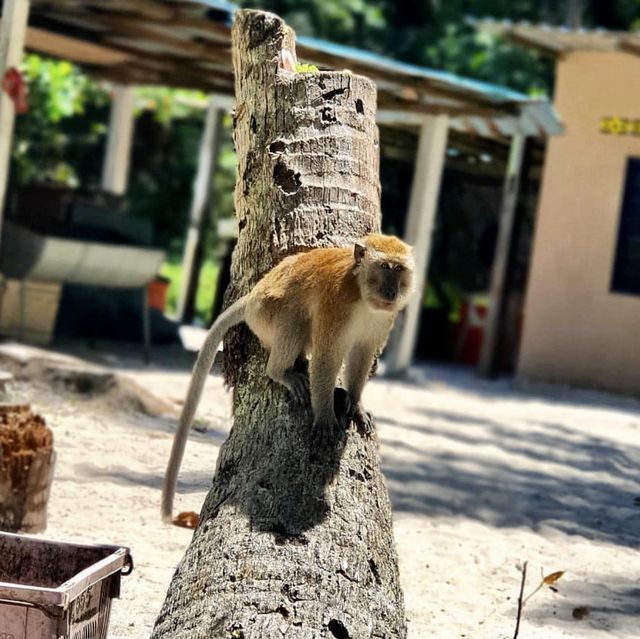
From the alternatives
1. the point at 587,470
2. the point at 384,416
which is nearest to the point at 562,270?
the point at 384,416

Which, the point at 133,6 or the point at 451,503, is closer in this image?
the point at 451,503

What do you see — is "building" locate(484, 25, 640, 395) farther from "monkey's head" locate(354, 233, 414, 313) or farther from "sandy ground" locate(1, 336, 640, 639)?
"monkey's head" locate(354, 233, 414, 313)

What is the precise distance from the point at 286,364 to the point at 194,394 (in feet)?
1.72

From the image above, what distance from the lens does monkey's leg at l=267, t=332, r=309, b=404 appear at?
14.5ft

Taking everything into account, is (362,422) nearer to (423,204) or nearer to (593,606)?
(593,606)

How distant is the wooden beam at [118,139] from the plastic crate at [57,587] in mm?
10625

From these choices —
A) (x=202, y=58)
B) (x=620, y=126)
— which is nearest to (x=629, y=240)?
(x=620, y=126)

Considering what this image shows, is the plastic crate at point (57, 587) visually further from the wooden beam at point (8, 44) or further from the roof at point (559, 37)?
the roof at point (559, 37)

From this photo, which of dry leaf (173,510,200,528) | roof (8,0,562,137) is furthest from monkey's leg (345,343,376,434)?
roof (8,0,562,137)

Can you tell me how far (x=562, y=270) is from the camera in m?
13.3

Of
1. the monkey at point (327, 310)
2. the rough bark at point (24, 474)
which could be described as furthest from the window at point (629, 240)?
the monkey at point (327, 310)

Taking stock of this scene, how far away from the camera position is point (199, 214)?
14688 mm

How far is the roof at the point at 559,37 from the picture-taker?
12.0 m

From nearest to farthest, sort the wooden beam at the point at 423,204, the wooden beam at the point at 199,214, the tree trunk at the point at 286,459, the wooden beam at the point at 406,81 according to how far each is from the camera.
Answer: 1. the tree trunk at the point at 286,459
2. the wooden beam at the point at 406,81
3. the wooden beam at the point at 423,204
4. the wooden beam at the point at 199,214
